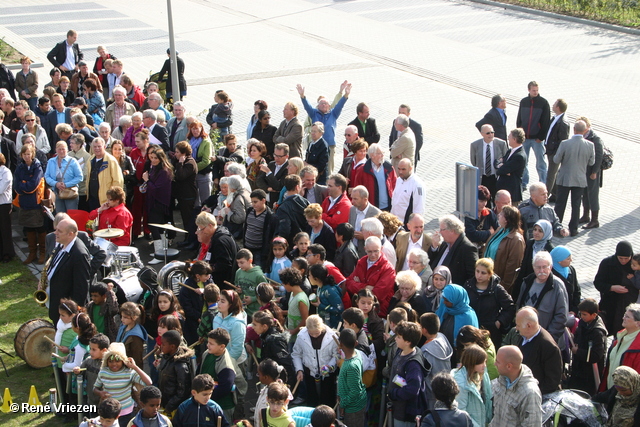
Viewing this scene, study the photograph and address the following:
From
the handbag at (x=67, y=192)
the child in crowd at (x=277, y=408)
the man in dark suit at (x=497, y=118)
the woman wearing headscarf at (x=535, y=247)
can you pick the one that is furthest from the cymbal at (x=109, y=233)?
the man in dark suit at (x=497, y=118)

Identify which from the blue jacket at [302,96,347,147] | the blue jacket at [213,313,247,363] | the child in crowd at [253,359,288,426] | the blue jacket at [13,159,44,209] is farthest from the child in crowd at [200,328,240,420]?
the blue jacket at [302,96,347,147]

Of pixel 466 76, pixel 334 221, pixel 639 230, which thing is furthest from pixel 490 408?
pixel 466 76

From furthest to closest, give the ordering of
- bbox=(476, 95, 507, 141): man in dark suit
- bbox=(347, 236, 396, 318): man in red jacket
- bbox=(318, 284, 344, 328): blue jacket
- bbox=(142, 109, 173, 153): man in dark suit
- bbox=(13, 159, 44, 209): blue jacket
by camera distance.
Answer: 1. bbox=(476, 95, 507, 141): man in dark suit
2. bbox=(142, 109, 173, 153): man in dark suit
3. bbox=(13, 159, 44, 209): blue jacket
4. bbox=(347, 236, 396, 318): man in red jacket
5. bbox=(318, 284, 344, 328): blue jacket

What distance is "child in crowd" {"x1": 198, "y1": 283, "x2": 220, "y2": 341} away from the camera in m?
8.48

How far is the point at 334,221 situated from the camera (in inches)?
417

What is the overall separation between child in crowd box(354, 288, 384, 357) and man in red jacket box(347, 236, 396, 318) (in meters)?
0.53

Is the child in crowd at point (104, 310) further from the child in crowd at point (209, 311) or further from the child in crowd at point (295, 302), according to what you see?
the child in crowd at point (295, 302)

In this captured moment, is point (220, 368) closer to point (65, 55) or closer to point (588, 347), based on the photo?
point (588, 347)

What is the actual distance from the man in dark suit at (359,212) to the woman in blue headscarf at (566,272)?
2.54 m

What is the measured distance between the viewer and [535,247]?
362 inches

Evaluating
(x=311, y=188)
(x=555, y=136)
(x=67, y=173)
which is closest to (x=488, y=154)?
(x=555, y=136)

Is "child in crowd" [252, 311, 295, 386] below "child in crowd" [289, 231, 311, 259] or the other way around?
below

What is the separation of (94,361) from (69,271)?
1.71m

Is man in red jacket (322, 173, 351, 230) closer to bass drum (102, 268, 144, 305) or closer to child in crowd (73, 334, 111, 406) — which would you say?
bass drum (102, 268, 144, 305)
